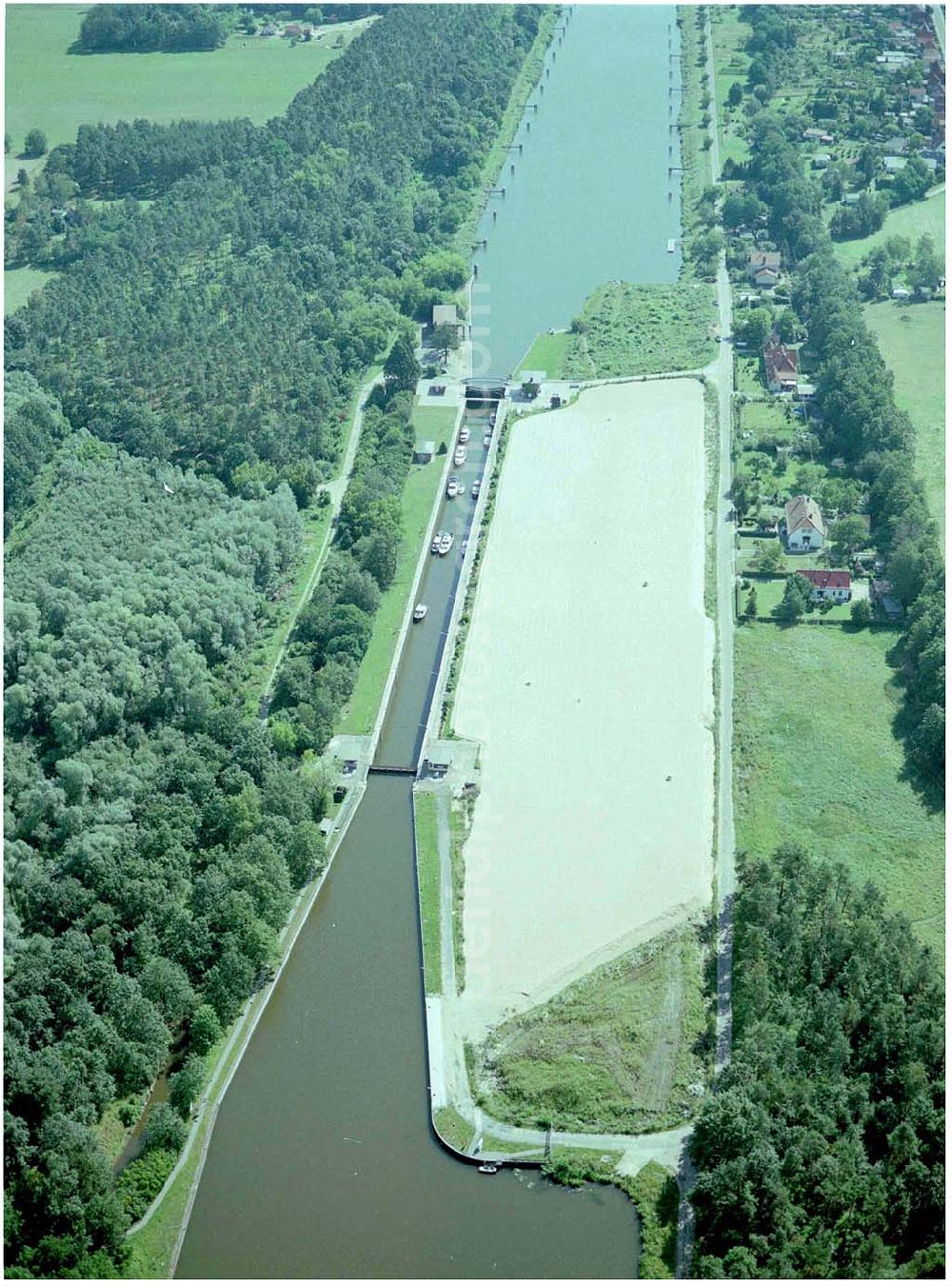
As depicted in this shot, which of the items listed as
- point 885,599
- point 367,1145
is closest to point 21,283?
point 885,599

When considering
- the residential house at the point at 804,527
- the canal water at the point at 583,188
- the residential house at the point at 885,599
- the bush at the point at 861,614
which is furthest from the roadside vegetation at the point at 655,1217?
the canal water at the point at 583,188

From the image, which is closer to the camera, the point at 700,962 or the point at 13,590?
the point at 700,962

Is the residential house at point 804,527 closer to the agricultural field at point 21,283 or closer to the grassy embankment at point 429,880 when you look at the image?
the grassy embankment at point 429,880

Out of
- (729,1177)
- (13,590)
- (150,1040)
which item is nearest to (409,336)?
(13,590)

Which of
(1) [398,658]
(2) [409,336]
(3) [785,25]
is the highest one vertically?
(3) [785,25]

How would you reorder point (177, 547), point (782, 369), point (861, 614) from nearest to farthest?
point (861, 614)
point (177, 547)
point (782, 369)

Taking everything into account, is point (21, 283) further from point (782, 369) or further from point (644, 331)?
point (782, 369)

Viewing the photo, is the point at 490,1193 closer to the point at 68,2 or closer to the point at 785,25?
the point at 785,25
